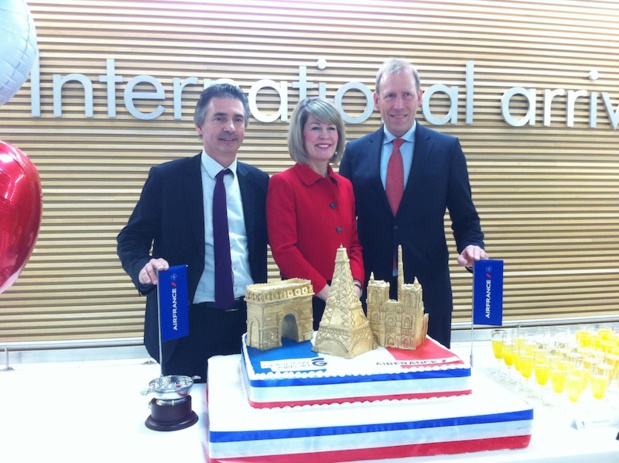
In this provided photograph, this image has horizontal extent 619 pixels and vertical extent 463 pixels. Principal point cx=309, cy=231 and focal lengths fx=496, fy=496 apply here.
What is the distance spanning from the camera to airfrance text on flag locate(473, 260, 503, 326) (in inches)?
83.1

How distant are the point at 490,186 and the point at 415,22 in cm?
190

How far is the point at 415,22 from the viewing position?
5.10 m

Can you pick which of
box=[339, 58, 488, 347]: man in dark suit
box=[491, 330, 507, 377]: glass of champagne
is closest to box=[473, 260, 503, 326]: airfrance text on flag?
box=[491, 330, 507, 377]: glass of champagne

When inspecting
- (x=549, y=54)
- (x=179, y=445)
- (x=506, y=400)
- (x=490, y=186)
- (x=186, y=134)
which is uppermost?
(x=549, y=54)

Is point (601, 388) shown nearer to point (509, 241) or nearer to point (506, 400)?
point (506, 400)

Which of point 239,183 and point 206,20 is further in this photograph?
point 206,20

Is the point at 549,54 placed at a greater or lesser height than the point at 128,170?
greater

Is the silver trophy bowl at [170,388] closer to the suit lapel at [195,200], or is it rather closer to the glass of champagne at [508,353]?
the suit lapel at [195,200]

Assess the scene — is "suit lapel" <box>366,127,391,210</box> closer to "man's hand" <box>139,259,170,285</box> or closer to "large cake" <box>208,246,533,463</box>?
"large cake" <box>208,246,533,463</box>

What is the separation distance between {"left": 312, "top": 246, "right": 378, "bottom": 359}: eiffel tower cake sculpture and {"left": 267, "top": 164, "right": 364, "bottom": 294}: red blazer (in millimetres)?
Result: 516

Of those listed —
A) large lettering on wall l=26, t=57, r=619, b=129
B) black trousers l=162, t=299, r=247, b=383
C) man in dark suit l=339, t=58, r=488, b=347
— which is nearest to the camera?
black trousers l=162, t=299, r=247, b=383

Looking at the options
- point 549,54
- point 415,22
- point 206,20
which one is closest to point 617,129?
point 549,54

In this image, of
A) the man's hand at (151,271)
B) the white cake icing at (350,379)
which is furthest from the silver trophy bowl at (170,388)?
the man's hand at (151,271)

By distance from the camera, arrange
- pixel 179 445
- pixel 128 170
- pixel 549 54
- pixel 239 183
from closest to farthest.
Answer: pixel 179 445, pixel 239 183, pixel 128 170, pixel 549 54
